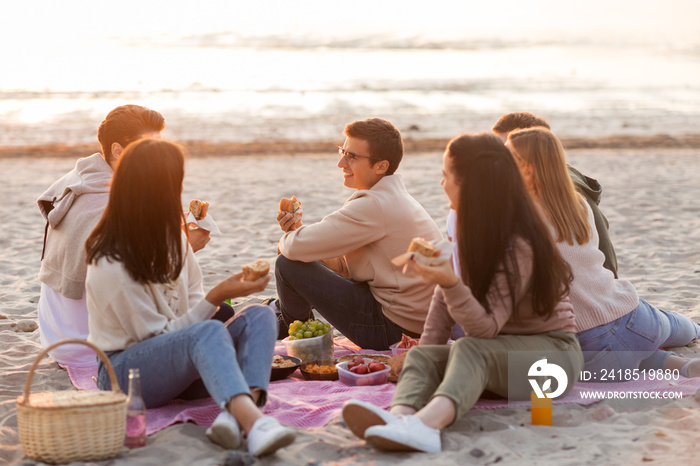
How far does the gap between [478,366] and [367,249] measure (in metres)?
1.60

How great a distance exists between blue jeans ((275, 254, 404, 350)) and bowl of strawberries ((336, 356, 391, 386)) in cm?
44

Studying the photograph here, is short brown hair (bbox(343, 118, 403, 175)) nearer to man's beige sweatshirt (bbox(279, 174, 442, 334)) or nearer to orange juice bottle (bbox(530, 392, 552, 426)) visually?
man's beige sweatshirt (bbox(279, 174, 442, 334))

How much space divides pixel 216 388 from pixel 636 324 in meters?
2.44

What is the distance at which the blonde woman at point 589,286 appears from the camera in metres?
4.19

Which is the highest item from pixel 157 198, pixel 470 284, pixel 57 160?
pixel 157 198

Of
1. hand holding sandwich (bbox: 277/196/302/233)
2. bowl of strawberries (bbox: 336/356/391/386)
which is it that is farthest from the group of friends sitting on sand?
bowl of strawberries (bbox: 336/356/391/386)

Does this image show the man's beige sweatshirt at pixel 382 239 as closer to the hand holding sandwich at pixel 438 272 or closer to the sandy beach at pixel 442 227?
the sandy beach at pixel 442 227

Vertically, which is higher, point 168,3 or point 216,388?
point 168,3

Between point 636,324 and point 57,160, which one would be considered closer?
point 636,324

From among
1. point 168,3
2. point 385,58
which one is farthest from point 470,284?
point 168,3

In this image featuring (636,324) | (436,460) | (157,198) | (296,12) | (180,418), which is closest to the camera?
(436,460)

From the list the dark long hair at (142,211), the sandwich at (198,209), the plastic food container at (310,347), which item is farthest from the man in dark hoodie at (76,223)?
the plastic food container at (310,347)

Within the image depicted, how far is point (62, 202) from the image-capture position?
4.69m

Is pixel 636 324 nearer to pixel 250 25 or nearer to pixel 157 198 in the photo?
pixel 157 198
